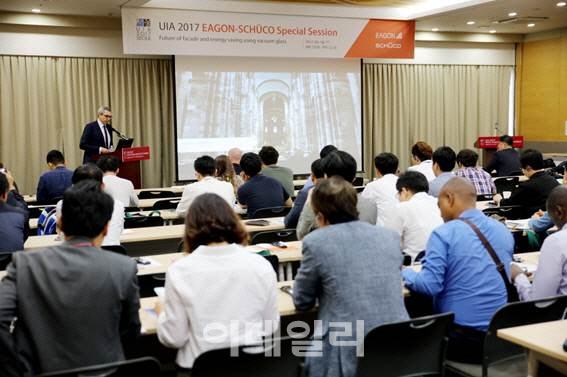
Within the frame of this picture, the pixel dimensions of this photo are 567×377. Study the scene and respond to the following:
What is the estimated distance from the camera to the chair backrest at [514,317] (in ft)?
9.32

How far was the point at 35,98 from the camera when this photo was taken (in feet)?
32.8

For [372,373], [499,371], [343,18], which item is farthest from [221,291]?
[343,18]

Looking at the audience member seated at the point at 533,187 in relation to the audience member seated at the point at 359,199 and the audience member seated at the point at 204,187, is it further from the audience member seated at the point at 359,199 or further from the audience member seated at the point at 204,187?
the audience member seated at the point at 204,187

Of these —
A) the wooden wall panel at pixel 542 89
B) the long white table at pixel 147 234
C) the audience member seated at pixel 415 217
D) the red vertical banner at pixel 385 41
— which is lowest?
the long white table at pixel 147 234

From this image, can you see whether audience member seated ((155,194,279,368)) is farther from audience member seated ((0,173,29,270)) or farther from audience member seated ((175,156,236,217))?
audience member seated ((175,156,236,217))

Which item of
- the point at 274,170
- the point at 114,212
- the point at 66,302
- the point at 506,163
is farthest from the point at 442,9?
the point at 66,302

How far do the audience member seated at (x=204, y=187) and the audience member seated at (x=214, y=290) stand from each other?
3.29 meters

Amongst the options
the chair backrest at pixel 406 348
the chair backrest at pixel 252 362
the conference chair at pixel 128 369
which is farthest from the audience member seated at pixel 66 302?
the chair backrest at pixel 406 348

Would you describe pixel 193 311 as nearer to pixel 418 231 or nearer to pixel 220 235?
pixel 220 235

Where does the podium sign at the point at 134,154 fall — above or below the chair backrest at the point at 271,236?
above

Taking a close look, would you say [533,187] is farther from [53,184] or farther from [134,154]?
[134,154]

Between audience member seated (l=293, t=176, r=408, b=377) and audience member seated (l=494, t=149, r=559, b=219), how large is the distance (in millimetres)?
3713

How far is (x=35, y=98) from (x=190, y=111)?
243cm

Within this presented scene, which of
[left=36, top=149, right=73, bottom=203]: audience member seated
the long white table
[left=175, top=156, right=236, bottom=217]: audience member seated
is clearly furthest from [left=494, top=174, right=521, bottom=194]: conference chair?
[left=36, top=149, right=73, bottom=203]: audience member seated
